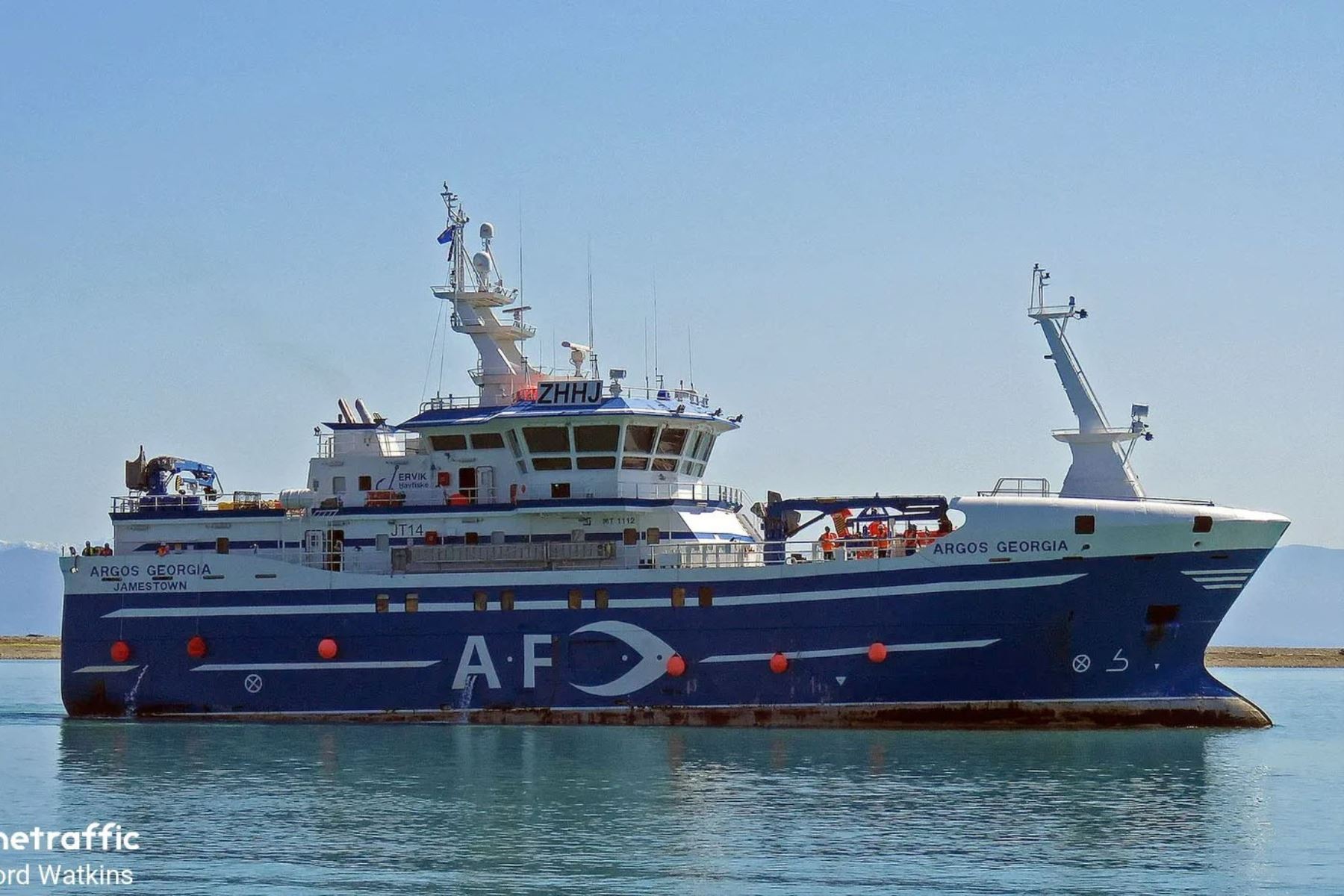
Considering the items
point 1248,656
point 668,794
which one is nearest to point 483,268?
point 668,794

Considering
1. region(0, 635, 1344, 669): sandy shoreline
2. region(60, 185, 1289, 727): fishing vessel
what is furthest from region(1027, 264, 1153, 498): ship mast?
region(0, 635, 1344, 669): sandy shoreline

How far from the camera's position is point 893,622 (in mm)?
34938

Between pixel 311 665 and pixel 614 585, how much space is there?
7102mm

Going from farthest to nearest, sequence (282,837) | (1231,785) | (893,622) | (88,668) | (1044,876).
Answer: (88,668)
(893,622)
(1231,785)
(282,837)
(1044,876)

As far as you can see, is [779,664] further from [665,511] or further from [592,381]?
[592,381]

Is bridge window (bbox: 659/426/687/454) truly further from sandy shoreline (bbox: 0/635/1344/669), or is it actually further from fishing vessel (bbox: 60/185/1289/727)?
sandy shoreline (bbox: 0/635/1344/669)

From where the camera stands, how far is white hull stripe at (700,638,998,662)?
34.7m

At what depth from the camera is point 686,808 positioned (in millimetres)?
27094

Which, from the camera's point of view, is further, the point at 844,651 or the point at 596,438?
the point at 596,438

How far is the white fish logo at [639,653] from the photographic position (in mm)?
36250

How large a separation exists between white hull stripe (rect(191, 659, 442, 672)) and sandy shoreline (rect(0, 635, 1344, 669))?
184 feet

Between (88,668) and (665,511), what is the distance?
1379cm

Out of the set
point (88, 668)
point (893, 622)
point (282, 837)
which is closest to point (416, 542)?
point (88, 668)

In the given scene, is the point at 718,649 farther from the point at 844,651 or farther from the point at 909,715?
the point at 909,715
